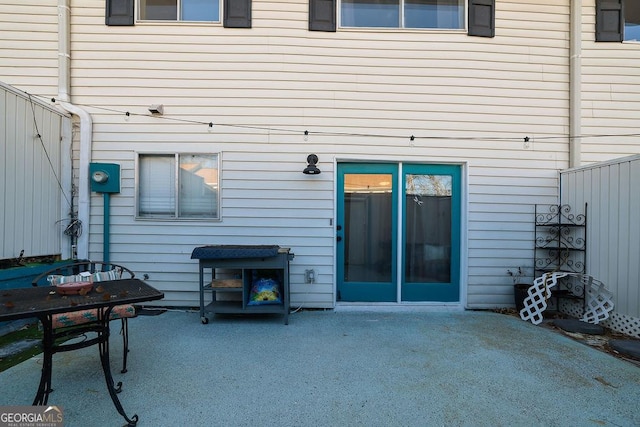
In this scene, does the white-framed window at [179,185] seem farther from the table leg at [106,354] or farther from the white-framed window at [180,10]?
the table leg at [106,354]

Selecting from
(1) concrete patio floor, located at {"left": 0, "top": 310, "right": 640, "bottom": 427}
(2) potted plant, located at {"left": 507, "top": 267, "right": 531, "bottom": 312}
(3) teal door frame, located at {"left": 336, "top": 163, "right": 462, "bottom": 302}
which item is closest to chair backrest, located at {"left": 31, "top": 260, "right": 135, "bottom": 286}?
(1) concrete patio floor, located at {"left": 0, "top": 310, "right": 640, "bottom": 427}

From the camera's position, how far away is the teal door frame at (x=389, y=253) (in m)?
4.34

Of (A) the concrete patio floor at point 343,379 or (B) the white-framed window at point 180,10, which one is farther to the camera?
(B) the white-framed window at point 180,10

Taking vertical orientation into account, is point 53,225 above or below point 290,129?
below

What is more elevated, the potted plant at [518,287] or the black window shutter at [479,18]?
the black window shutter at [479,18]

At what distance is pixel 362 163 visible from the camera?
4383 millimetres

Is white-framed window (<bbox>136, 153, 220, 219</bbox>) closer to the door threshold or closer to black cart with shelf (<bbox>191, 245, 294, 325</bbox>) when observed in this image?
black cart with shelf (<bbox>191, 245, 294, 325</bbox>)

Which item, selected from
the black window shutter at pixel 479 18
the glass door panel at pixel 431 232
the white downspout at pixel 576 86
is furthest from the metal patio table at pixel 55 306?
the white downspout at pixel 576 86

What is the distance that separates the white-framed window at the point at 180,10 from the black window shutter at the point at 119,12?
13 centimetres

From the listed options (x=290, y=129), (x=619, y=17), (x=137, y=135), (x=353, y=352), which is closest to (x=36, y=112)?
(x=137, y=135)

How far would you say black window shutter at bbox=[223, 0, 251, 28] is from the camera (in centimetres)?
425

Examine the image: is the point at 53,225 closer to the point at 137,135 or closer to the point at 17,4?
the point at 137,135

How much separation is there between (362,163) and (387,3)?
227 centimetres

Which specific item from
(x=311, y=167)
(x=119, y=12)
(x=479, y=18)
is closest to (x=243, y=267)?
(x=311, y=167)
